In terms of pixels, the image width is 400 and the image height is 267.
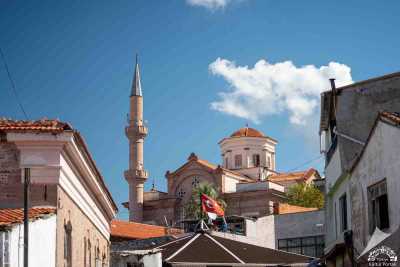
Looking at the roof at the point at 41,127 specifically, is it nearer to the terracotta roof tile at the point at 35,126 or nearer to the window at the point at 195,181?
the terracotta roof tile at the point at 35,126

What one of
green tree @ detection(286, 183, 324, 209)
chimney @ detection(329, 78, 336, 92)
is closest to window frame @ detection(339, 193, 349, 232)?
chimney @ detection(329, 78, 336, 92)

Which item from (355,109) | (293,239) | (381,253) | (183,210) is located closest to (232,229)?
(293,239)

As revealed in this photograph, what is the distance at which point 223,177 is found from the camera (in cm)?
7400

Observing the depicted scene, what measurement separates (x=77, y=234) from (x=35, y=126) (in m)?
3.66

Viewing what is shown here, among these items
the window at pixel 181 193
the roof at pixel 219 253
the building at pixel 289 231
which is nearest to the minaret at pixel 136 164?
the window at pixel 181 193

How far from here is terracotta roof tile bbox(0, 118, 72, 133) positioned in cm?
1347

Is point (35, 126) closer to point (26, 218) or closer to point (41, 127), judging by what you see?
point (41, 127)

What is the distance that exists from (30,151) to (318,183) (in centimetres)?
1789

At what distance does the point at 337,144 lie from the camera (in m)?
19.6

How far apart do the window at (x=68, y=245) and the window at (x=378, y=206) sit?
6.06 metres

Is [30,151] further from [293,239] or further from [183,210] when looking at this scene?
[183,210]

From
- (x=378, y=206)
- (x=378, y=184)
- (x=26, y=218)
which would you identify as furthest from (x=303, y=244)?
(x=26, y=218)

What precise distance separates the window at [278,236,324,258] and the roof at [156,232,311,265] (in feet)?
59.2

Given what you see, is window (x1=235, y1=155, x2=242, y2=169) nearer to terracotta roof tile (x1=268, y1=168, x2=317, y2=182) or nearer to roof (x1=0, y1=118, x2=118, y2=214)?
terracotta roof tile (x1=268, y1=168, x2=317, y2=182)
